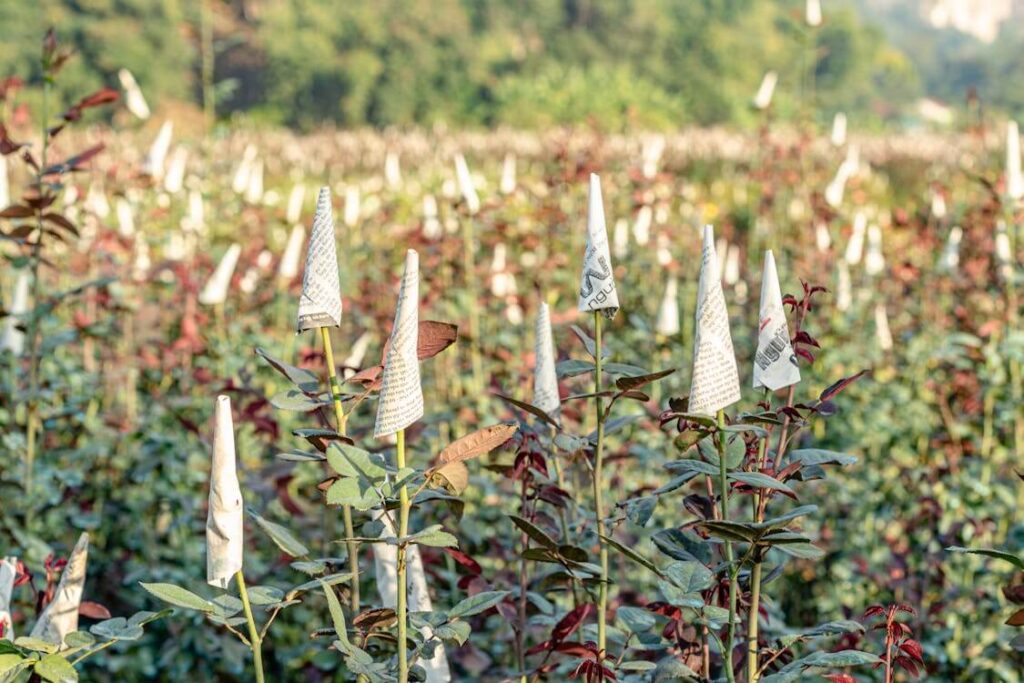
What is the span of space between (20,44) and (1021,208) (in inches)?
1454

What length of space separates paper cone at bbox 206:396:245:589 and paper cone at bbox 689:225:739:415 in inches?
20.4

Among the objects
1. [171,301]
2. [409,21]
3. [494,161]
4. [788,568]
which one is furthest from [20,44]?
[788,568]

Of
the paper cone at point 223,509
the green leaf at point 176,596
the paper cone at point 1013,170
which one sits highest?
the paper cone at point 1013,170

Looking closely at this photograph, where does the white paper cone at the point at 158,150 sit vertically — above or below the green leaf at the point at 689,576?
above

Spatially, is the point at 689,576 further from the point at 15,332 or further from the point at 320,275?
the point at 15,332

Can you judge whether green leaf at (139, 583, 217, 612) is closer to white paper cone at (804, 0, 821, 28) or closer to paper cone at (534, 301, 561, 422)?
paper cone at (534, 301, 561, 422)

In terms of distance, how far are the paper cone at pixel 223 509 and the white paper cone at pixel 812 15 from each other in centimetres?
464

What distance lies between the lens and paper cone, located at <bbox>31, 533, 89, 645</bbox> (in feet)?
5.35

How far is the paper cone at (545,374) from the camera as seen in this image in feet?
5.69

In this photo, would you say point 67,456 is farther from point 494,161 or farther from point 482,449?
point 494,161

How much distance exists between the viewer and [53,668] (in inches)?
56.2

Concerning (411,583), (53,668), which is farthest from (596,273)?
(53,668)

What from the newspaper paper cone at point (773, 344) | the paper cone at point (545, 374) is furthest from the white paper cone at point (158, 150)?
the newspaper paper cone at point (773, 344)

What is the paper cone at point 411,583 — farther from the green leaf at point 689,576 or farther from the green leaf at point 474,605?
the green leaf at point 689,576
